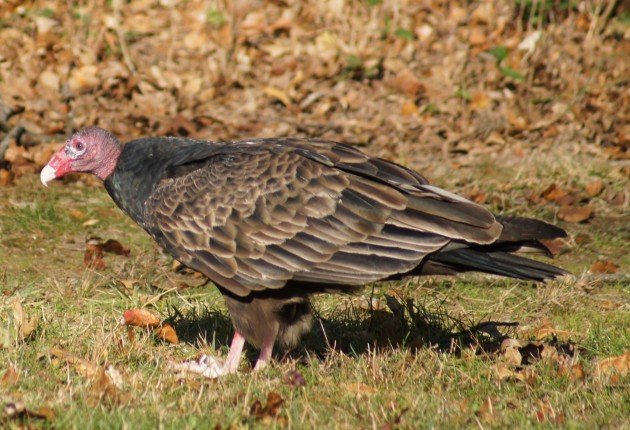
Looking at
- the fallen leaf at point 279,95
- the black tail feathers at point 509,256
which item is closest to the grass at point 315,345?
the black tail feathers at point 509,256

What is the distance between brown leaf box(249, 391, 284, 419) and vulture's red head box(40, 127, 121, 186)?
158 centimetres

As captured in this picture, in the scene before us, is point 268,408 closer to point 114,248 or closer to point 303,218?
point 303,218

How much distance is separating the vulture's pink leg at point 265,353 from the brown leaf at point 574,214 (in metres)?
2.98

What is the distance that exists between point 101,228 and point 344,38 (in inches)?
164

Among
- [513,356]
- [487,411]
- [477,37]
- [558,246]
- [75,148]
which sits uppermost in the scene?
[75,148]

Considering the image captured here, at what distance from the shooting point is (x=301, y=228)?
432cm

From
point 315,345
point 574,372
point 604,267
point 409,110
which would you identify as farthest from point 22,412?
point 409,110

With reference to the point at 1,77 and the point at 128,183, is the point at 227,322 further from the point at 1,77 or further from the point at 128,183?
the point at 1,77

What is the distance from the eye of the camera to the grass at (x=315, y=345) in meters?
3.74

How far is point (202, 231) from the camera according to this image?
14.5 feet

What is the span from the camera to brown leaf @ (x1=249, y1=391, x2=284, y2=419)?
370 cm

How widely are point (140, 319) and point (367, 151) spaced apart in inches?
148

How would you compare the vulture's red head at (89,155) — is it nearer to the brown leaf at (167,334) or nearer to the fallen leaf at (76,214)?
the brown leaf at (167,334)

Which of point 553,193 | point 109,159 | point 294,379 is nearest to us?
point 294,379
